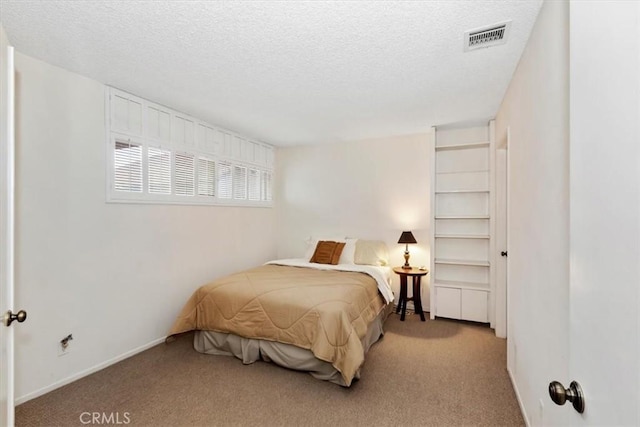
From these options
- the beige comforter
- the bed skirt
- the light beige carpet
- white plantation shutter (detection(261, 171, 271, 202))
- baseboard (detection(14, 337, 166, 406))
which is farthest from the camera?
white plantation shutter (detection(261, 171, 271, 202))

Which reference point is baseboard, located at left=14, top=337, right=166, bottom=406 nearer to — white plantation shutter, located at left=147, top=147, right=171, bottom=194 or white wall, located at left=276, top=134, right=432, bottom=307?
white plantation shutter, located at left=147, top=147, right=171, bottom=194

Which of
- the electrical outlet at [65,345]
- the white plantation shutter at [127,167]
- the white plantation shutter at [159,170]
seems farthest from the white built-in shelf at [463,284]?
the electrical outlet at [65,345]

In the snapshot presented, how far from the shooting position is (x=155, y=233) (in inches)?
121

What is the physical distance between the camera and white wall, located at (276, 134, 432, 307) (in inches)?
165

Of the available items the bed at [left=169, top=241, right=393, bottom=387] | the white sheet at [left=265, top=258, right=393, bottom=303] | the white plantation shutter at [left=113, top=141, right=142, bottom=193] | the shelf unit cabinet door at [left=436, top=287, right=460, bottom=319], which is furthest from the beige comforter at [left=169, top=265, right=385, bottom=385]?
the white plantation shutter at [left=113, top=141, right=142, bottom=193]

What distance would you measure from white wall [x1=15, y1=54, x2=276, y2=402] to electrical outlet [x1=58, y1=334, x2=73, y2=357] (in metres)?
0.03

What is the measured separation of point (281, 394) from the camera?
222cm

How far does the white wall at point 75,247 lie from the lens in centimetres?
216

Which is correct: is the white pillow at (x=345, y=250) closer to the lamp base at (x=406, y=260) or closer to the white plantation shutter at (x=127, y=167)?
the lamp base at (x=406, y=260)

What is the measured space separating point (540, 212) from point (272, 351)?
7.38 feet

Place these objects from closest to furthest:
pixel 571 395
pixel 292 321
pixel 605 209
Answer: pixel 605 209
pixel 571 395
pixel 292 321

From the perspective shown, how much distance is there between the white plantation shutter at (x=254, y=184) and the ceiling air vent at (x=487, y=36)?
329 centimetres

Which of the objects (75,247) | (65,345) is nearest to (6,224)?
(75,247)

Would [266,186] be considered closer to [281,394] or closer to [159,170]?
[159,170]
